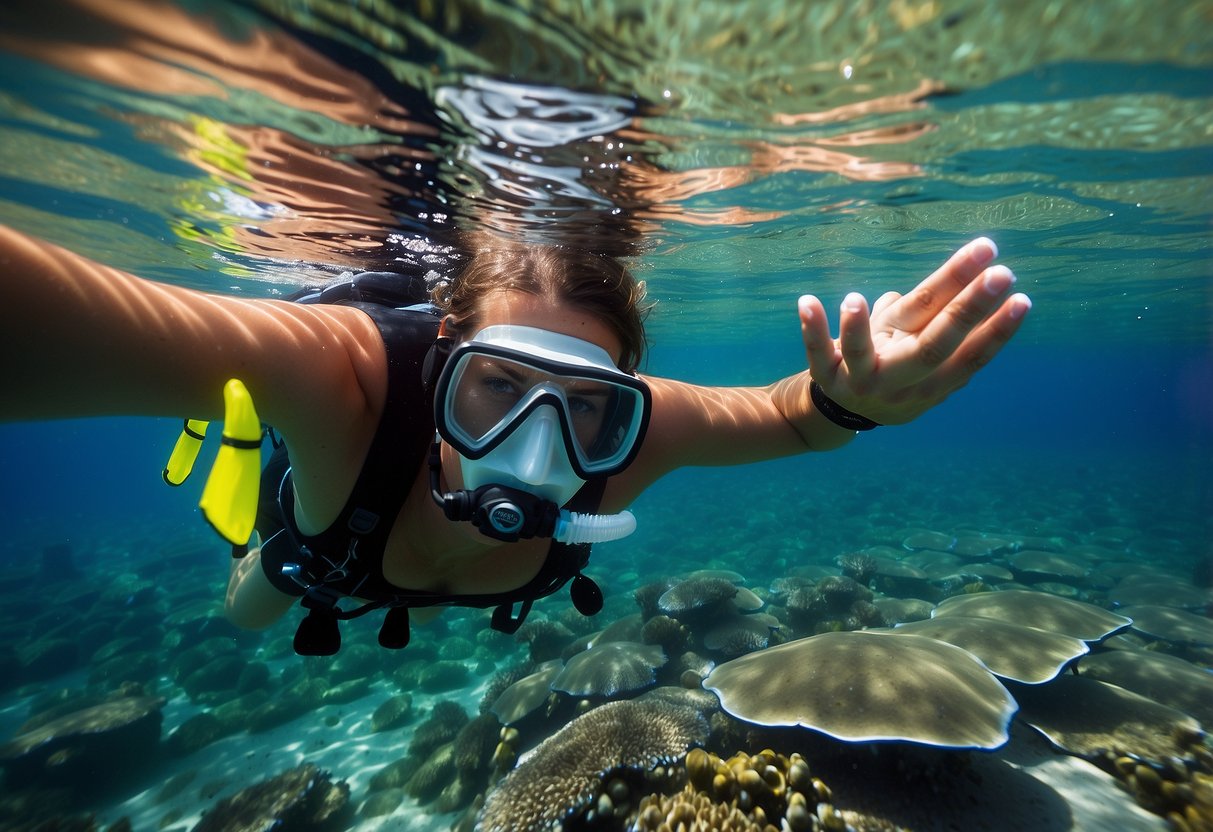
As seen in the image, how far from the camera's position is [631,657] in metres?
6.60

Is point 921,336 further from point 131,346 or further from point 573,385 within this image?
point 131,346

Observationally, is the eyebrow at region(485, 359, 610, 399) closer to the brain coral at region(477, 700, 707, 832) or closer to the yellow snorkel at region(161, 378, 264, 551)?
the yellow snorkel at region(161, 378, 264, 551)

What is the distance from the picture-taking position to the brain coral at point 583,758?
3.61m

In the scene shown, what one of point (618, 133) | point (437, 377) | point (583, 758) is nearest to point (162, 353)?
point (437, 377)

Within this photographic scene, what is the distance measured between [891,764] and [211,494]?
411cm

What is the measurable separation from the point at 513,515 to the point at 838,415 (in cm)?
193

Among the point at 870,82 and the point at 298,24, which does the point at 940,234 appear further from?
the point at 298,24

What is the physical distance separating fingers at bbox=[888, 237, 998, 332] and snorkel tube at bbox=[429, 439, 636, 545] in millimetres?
1490

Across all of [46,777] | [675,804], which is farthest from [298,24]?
[46,777]

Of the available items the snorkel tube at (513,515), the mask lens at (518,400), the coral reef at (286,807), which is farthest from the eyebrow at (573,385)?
the coral reef at (286,807)

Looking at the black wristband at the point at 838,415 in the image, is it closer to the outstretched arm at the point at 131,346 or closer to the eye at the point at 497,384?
the eye at the point at 497,384

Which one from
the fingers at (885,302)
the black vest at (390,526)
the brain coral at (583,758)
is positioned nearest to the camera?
the fingers at (885,302)

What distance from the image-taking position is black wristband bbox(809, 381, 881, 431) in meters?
3.07

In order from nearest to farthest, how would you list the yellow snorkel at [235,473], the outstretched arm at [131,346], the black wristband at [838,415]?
the outstretched arm at [131,346], the yellow snorkel at [235,473], the black wristband at [838,415]
